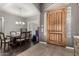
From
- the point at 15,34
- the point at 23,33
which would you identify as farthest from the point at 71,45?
the point at 15,34

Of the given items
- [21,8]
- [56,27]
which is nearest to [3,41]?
[21,8]

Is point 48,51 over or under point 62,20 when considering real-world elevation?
under

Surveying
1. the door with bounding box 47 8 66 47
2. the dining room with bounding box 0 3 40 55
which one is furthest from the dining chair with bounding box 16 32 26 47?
the door with bounding box 47 8 66 47

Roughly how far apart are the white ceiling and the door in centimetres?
32

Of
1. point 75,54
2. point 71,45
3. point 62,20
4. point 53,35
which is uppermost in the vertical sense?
point 62,20

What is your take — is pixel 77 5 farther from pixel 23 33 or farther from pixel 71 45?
pixel 23 33

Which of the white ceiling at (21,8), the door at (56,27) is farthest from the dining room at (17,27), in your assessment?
the door at (56,27)

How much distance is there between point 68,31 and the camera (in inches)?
72.4

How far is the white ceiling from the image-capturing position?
1806mm

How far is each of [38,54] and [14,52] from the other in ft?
1.52

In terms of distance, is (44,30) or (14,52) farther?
(44,30)

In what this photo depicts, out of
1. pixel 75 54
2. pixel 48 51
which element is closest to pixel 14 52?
pixel 48 51

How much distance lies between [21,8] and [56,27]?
2.58ft

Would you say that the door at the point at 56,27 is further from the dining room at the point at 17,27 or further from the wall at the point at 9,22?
the wall at the point at 9,22
